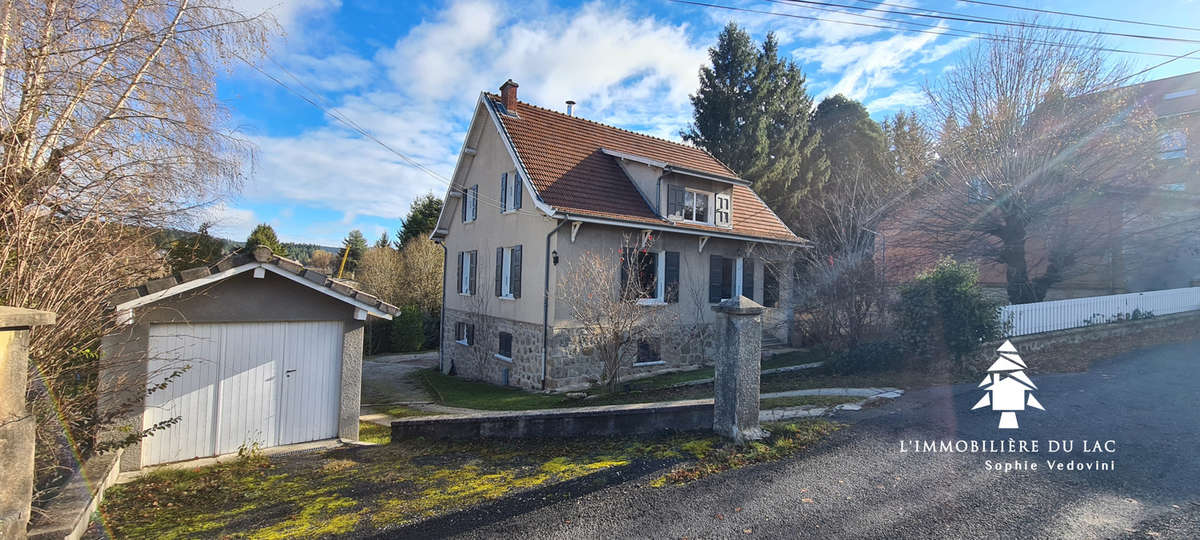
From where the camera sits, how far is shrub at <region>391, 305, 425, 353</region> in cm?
2478

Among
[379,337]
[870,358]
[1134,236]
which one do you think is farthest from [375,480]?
[1134,236]

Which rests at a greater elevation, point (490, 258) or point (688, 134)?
point (688, 134)

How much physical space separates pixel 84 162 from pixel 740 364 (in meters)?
7.88

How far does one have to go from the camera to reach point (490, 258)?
16.3 metres

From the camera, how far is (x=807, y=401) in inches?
348

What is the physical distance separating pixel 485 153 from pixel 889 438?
14.2 meters

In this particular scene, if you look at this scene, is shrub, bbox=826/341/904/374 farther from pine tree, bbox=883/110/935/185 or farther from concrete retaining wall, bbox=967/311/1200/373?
pine tree, bbox=883/110/935/185

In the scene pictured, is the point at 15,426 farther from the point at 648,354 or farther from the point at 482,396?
the point at 648,354

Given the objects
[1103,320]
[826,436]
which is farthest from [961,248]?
[826,436]

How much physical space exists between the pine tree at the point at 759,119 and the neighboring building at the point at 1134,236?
8.73m

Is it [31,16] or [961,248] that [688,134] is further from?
[31,16]

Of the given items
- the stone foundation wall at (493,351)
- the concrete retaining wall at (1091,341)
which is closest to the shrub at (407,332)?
the stone foundation wall at (493,351)

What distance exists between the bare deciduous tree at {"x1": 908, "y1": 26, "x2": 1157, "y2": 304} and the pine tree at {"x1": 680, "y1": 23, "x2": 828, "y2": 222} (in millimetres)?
10602

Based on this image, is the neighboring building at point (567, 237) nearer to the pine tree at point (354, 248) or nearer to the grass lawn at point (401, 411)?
the grass lawn at point (401, 411)
